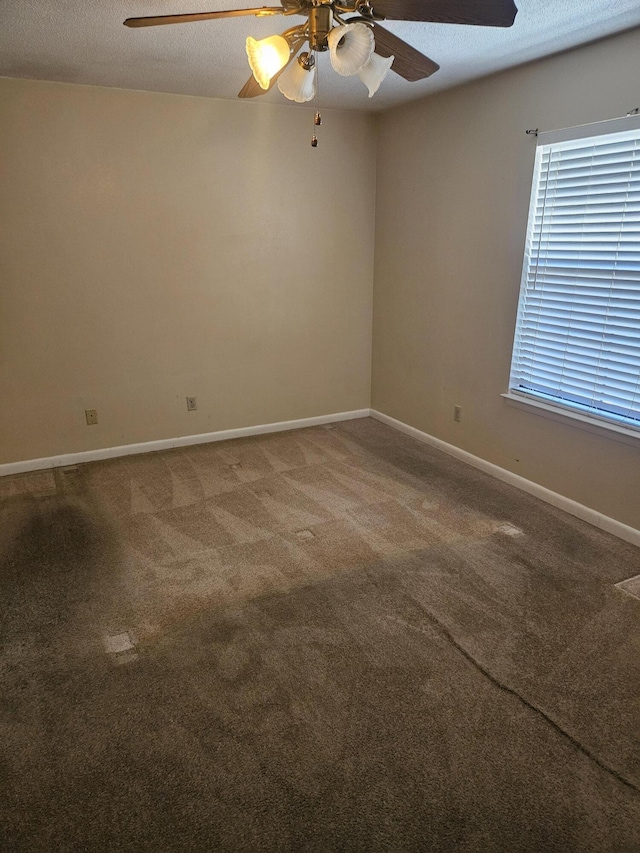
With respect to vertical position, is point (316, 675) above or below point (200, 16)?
below

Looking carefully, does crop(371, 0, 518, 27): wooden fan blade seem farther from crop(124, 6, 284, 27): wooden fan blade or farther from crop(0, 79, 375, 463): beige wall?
crop(0, 79, 375, 463): beige wall

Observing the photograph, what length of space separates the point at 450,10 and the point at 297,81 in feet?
1.84

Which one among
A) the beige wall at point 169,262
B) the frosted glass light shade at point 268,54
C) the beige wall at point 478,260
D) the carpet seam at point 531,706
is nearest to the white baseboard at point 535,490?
the beige wall at point 478,260

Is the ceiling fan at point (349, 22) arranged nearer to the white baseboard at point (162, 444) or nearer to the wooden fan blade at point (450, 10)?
the wooden fan blade at point (450, 10)

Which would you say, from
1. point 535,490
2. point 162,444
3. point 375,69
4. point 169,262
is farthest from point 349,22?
point 162,444

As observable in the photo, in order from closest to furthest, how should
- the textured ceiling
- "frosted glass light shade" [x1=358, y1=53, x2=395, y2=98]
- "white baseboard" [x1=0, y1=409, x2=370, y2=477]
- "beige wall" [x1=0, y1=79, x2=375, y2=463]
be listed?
"frosted glass light shade" [x1=358, y1=53, x2=395, y2=98] → the textured ceiling → "beige wall" [x1=0, y1=79, x2=375, y2=463] → "white baseboard" [x1=0, y1=409, x2=370, y2=477]

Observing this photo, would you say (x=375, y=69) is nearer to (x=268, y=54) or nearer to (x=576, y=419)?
(x=268, y=54)

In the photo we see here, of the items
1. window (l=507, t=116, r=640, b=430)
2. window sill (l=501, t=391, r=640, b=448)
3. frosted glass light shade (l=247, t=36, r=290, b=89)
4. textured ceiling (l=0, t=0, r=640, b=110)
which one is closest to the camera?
frosted glass light shade (l=247, t=36, r=290, b=89)

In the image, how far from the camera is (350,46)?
1.49m

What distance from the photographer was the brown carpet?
4.67 ft

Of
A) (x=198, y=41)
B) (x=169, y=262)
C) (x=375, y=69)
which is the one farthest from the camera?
(x=169, y=262)

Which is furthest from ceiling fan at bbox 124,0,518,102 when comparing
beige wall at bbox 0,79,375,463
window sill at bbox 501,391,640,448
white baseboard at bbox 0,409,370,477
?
white baseboard at bbox 0,409,370,477

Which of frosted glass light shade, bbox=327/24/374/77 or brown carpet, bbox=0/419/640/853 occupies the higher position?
frosted glass light shade, bbox=327/24/374/77

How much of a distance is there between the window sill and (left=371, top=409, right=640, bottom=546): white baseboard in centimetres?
45
